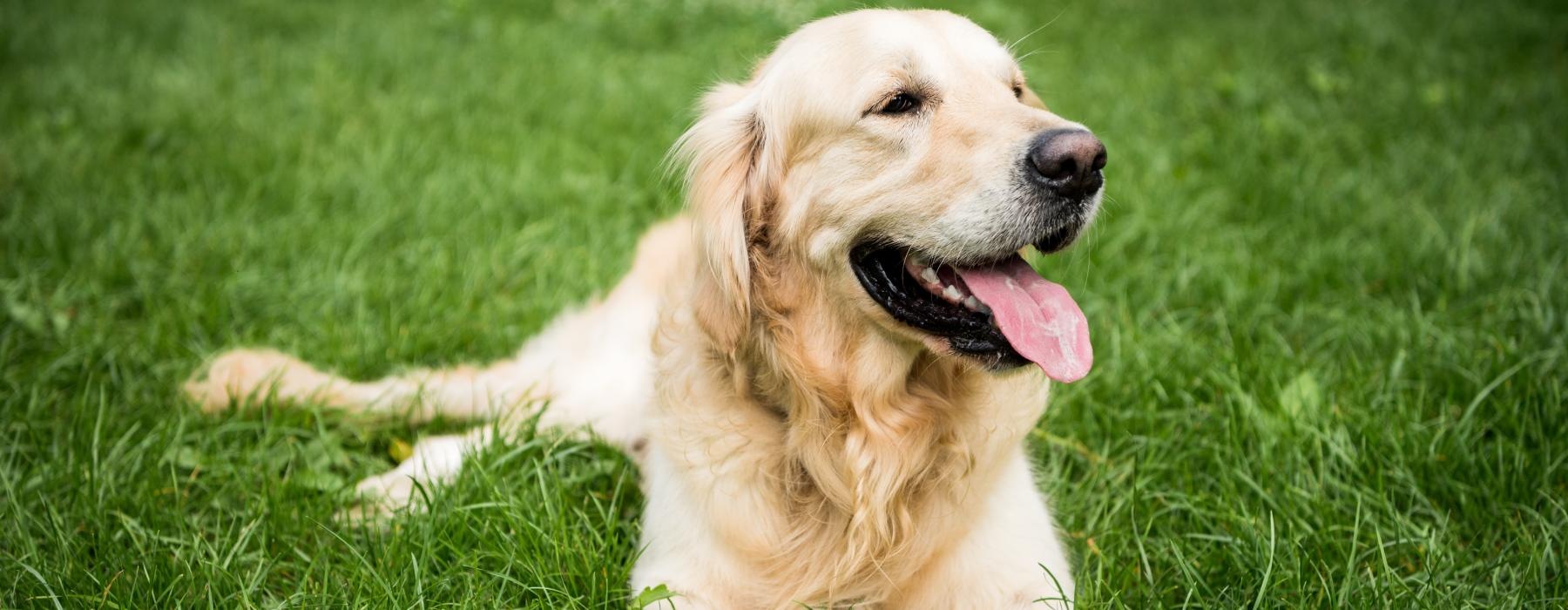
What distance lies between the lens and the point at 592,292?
12.9 ft

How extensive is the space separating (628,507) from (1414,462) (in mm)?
1972

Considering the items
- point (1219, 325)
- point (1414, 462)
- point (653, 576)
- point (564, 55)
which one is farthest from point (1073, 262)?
point (564, 55)

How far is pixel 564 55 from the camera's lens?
6836mm

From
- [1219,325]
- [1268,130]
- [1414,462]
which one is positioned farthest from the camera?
[1268,130]

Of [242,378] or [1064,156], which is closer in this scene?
[1064,156]

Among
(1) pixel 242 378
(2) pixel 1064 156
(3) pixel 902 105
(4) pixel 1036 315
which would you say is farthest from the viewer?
(1) pixel 242 378

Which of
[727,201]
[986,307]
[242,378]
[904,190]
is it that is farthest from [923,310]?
[242,378]

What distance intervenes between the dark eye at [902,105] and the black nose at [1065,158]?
0.32 metres

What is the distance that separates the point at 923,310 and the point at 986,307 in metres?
0.13

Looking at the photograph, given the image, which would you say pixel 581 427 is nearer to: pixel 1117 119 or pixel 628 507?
pixel 628 507

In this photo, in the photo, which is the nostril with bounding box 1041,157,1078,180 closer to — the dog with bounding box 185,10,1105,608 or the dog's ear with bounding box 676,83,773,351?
the dog with bounding box 185,10,1105,608

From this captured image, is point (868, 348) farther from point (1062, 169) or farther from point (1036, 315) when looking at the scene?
point (1062, 169)

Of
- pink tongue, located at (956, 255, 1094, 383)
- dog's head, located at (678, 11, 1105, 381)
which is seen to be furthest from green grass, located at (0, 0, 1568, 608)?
dog's head, located at (678, 11, 1105, 381)

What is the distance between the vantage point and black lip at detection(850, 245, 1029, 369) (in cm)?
209
